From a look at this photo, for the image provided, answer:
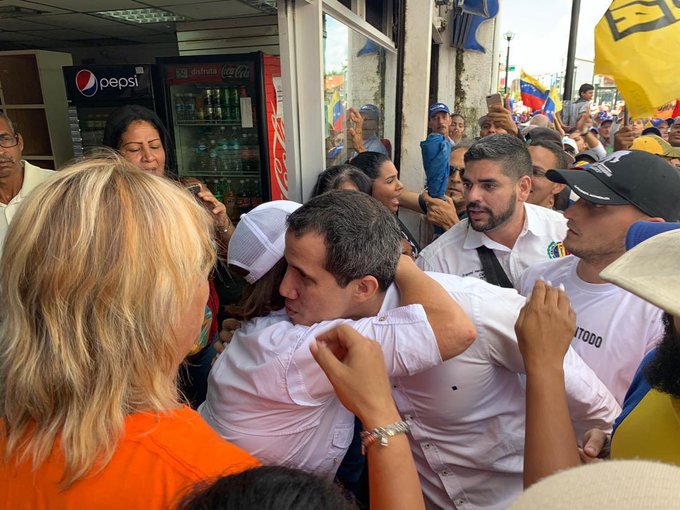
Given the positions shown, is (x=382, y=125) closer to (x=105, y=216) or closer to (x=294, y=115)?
(x=294, y=115)

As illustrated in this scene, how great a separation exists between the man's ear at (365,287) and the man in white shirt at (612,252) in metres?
0.92

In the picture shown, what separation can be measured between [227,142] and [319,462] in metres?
4.04

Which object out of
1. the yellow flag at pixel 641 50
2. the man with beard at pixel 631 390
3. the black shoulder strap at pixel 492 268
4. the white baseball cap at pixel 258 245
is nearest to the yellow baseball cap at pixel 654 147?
the yellow flag at pixel 641 50

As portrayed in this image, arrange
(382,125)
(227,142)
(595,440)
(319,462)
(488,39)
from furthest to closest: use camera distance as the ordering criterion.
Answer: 1. (488,39)
2. (382,125)
3. (227,142)
4. (319,462)
5. (595,440)

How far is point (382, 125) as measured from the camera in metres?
5.89

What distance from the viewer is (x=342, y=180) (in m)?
2.92

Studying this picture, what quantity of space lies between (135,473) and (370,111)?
16.8 ft

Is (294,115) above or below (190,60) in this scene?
below

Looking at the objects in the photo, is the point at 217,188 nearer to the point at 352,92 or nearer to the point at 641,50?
the point at 352,92

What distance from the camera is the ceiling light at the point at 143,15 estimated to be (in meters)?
4.65

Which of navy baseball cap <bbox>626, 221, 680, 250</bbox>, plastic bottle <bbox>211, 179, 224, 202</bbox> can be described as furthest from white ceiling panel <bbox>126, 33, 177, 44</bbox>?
navy baseball cap <bbox>626, 221, 680, 250</bbox>

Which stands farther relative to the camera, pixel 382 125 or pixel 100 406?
pixel 382 125

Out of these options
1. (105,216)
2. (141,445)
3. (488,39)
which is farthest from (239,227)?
(488,39)

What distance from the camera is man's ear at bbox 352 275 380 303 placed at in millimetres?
1372
